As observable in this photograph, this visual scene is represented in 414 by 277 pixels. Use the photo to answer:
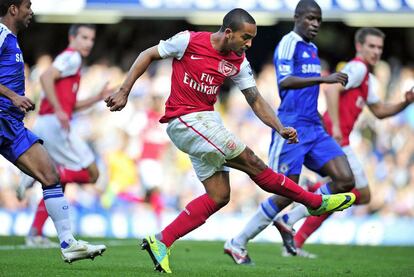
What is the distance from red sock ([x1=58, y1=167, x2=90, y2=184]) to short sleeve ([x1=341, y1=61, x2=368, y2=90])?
3.89 meters

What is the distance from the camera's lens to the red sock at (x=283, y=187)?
9.22 meters

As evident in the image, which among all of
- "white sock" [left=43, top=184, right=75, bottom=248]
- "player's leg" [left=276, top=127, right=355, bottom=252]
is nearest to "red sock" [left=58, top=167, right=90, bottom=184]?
"player's leg" [left=276, top=127, right=355, bottom=252]

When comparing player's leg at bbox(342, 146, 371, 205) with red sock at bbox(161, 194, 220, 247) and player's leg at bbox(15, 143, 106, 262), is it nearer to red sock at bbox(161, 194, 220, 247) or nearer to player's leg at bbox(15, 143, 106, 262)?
red sock at bbox(161, 194, 220, 247)

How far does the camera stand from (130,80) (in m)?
8.76

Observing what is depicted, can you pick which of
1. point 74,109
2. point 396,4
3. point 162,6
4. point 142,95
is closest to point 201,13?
point 162,6

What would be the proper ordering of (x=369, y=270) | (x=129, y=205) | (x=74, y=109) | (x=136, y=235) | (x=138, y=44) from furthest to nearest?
1. (x=138, y=44)
2. (x=129, y=205)
3. (x=136, y=235)
4. (x=74, y=109)
5. (x=369, y=270)

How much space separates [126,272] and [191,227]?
0.78m

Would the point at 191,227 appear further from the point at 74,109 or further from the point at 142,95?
the point at 142,95

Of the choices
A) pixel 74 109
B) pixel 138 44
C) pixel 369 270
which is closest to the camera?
pixel 369 270

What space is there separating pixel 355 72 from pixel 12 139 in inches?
209

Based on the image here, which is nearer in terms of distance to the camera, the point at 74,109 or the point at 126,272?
the point at 126,272

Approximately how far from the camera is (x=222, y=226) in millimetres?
17812

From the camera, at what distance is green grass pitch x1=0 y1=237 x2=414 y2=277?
9.20m

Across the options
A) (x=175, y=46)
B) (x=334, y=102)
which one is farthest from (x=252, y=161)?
(x=334, y=102)
